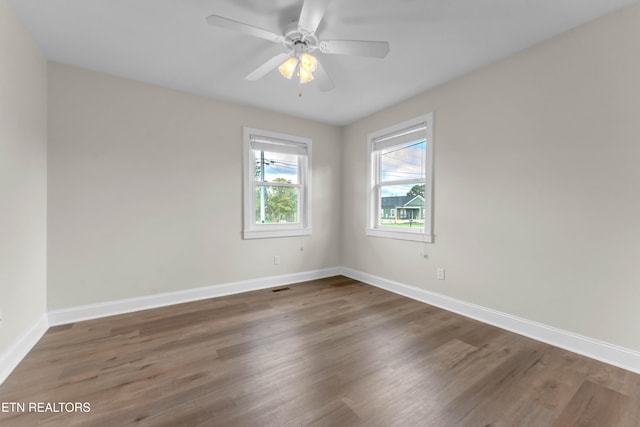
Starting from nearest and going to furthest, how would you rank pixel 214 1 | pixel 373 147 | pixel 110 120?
pixel 214 1
pixel 110 120
pixel 373 147

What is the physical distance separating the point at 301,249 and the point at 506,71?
3.14 metres

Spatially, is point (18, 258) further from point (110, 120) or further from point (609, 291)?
point (609, 291)

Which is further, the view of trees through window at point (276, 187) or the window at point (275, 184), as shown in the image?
the view of trees through window at point (276, 187)

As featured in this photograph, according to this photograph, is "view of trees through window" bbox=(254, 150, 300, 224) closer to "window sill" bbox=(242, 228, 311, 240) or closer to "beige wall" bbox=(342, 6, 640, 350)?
"window sill" bbox=(242, 228, 311, 240)

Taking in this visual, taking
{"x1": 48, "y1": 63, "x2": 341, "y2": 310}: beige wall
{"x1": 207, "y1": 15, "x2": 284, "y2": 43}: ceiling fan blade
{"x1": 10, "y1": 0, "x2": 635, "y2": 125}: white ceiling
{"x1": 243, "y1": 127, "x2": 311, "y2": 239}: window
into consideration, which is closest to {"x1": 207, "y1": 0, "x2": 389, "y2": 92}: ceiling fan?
{"x1": 207, "y1": 15, "x2": 284, "y2": 43}: ceiling fan blade

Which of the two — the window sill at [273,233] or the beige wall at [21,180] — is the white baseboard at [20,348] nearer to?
the beige wall at [21,180]

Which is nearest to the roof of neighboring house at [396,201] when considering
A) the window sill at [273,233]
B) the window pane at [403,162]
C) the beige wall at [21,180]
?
the window pane at [403,162]

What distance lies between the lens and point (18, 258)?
6.36 feet

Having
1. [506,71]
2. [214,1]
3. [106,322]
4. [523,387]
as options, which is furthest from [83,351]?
[506,71]

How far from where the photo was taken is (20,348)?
1929mm

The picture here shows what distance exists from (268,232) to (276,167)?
943mm

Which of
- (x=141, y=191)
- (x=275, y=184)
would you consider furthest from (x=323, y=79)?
(x=141, y=191)

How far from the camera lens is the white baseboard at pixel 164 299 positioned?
255cm

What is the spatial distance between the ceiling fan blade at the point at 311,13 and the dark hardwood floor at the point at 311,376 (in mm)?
2250
